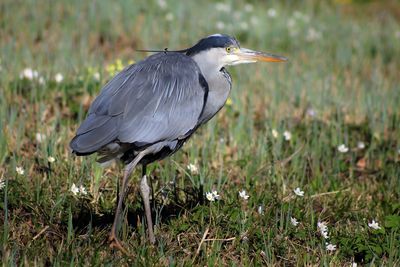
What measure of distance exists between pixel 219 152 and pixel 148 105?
1712mm

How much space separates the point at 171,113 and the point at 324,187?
1.85 metres

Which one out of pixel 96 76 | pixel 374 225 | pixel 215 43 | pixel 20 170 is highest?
pixel 215 43

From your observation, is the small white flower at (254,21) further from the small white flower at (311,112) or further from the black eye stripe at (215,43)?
the black eye stripe at (215,43)

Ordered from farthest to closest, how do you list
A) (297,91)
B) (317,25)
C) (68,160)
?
(317,25) < (297,91) < (68,160)

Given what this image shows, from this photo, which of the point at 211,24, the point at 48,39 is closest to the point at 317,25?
the point at 211,24

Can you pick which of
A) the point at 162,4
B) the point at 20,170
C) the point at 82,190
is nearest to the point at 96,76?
the point at 20,170

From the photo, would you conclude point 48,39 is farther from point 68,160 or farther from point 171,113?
point 171,113

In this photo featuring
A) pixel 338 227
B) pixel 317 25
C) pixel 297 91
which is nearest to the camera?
pixel 338 227

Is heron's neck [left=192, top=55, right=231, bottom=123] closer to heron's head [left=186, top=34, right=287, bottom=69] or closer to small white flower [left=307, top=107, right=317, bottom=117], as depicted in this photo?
heron's head [left=186, top=34, right=287, bottom=69]

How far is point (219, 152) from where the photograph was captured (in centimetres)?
598

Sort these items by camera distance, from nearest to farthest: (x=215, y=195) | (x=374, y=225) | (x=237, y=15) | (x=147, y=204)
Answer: (x=147, y=204), (x=374, y=225), (x=215, y=195), (x=237, y=15)

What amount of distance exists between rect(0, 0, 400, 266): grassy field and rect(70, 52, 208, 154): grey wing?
548 millimetres

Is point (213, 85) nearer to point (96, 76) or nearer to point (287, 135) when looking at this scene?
point (287, 135)

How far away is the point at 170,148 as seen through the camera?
4520 mm
